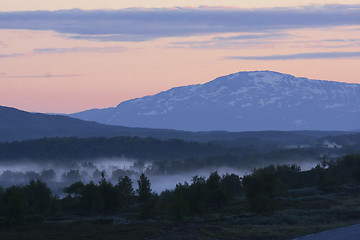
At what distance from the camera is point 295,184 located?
9481 cm

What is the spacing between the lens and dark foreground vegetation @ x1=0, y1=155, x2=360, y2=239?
41.5 meters

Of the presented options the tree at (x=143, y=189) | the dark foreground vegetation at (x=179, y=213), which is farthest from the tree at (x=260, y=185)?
Result: the tree at (x=143, y=189)

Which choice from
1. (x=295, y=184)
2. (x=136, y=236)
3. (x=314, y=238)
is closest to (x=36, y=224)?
(x=136, y=236)

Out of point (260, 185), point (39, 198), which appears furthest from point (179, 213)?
point (39, 198)

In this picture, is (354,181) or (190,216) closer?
(190,216)

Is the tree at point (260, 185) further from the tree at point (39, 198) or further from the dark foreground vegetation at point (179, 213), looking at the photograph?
the tree at point (39, 198)

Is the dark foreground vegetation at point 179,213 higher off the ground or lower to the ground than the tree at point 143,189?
lower

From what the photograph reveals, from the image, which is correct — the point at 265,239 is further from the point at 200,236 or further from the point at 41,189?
the point at 41,189

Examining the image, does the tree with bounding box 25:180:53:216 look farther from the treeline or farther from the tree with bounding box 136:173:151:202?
the tree with bounding box 136:173:151:202

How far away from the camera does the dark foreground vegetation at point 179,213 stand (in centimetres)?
4150

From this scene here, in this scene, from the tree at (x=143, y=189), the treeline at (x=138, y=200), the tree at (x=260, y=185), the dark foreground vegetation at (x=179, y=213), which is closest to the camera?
the dark foreground vegetation at (x=179, y=213)

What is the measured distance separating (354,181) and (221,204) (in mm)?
34533

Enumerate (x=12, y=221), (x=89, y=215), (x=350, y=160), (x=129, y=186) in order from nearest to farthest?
(x=12, y=221), (x=89, y=215), (x=129, y=186), (x=350, y=160)

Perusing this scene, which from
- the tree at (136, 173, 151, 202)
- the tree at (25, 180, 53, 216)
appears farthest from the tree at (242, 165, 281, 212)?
the tree at (25, 180, 53, 216)
